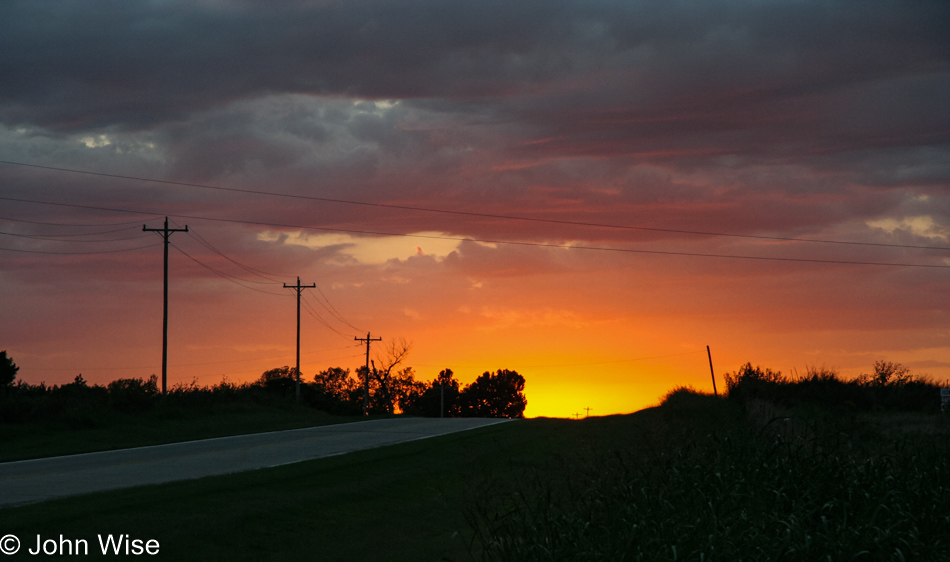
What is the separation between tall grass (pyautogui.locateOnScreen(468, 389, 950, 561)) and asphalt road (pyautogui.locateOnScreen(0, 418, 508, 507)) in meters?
8.60

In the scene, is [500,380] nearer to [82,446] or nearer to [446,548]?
[82,446]

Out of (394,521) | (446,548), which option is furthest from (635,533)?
(394,521)

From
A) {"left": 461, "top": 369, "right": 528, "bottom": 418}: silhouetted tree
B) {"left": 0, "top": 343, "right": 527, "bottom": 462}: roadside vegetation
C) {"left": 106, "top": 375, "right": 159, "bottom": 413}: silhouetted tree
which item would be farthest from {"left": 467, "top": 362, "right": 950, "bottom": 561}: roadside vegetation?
{"left": 461, "top": 369, "right": 528, "bottom": 418}: silhouetted tree

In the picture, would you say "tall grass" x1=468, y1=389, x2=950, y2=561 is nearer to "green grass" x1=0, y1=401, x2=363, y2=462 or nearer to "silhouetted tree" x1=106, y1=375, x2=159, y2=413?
"green grass" x1=0, y1=401, x2=363, y2=462

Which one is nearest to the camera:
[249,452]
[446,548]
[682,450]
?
[446,548]

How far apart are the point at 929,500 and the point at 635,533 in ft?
14.3

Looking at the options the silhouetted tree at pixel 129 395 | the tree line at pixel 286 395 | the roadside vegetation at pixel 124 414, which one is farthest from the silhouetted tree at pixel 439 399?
the silhouetted tree at pixel 129 395

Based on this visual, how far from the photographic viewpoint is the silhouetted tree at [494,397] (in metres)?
125

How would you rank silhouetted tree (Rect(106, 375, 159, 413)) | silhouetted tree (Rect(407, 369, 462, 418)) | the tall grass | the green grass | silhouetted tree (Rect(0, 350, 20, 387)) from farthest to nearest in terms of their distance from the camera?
silhouetted tree (Rect(407, 369, 462, 418)) < silhouetted tree (Rect(0, 350, 20, 387)) < silhouetted tree (Rect(106, 375, 159, 413)) < the green grass < the tall grass

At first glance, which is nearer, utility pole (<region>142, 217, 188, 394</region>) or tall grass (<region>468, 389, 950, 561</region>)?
tall grass (<region>468, 389, 950, 561</region>)

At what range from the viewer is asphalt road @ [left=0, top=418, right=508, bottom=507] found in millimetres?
15414

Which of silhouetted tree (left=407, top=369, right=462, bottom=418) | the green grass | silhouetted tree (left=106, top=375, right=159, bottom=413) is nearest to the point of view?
the green grass

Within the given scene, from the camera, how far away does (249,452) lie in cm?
2291

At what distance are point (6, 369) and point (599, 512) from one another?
4151 cm
